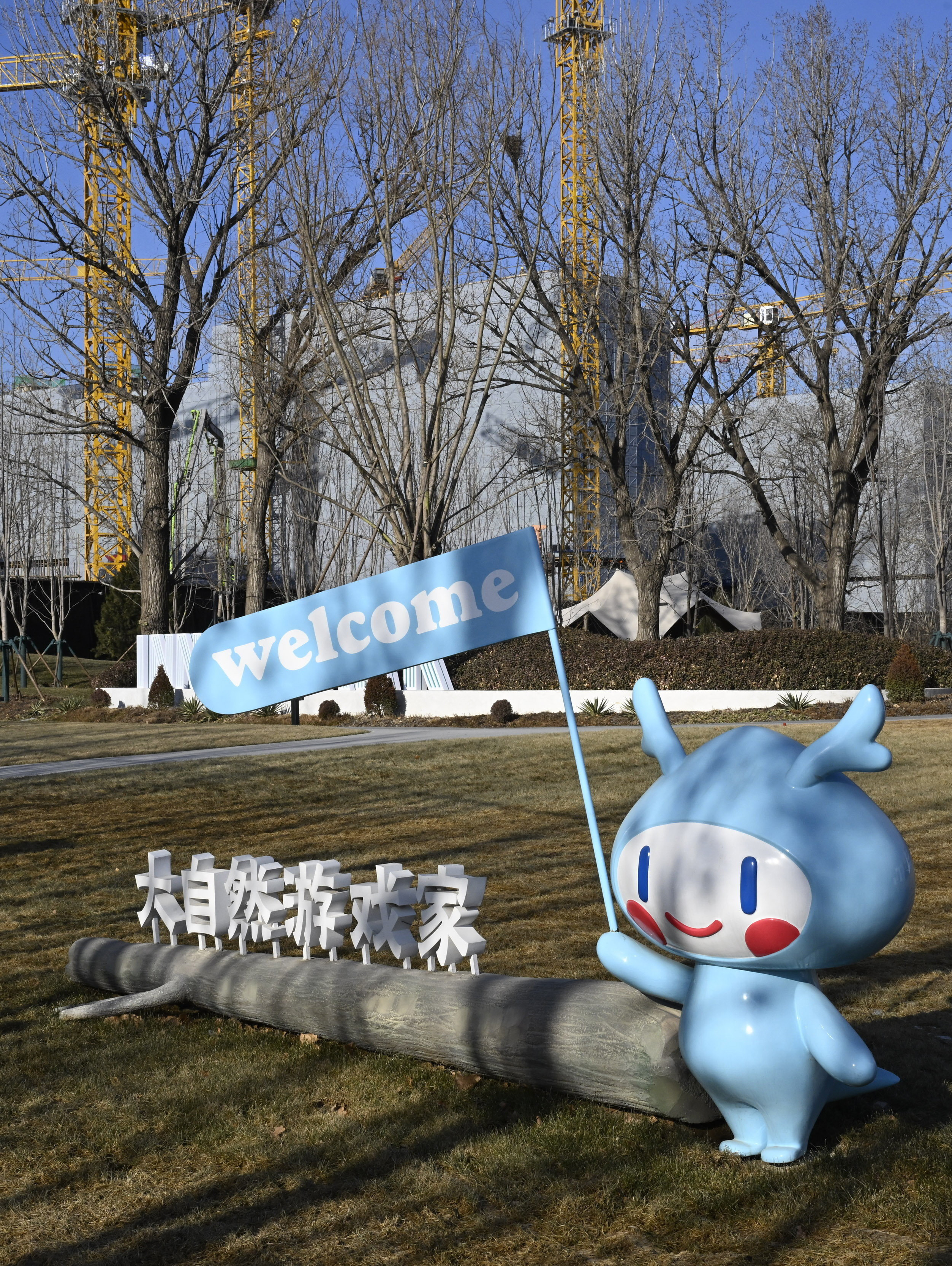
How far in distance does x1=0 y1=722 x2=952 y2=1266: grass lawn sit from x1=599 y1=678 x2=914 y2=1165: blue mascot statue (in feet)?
0.87

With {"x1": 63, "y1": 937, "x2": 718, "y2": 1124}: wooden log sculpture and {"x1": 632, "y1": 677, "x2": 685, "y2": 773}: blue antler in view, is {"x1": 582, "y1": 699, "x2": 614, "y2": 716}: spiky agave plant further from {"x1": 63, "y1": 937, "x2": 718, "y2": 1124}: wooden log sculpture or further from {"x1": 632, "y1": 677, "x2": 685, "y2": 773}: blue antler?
{"x1": 632, "y1": 677, "x2": 685, "y2": 773}: blue antler

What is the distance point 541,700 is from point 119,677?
1080 cm

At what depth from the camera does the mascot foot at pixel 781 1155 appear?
3543 millimetres

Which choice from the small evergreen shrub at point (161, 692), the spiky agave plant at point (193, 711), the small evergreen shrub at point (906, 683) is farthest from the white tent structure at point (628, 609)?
the small evergreen shrub at point (906, 683)

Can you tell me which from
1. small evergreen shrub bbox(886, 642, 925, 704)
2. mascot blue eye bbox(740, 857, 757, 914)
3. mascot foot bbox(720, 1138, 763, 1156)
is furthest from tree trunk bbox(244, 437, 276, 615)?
mascot blue eye bbox(740, 857, 757, 914)

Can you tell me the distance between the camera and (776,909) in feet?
11.3

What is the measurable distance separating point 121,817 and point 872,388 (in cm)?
1514

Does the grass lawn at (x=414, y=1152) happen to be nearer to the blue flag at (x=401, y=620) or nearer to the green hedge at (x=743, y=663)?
the blue flag at (x=401, y=620)

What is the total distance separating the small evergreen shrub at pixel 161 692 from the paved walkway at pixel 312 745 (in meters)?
7.08

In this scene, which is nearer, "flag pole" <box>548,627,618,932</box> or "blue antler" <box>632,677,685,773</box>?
"blue antler" <box>632,677,685,773</box>

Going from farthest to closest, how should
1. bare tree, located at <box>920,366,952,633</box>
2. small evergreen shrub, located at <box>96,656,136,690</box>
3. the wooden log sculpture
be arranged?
bare tree, located at <box>920,366,952,633</box> → small evergreen shrub, located at <box>96,656,136,690</box> → the wooden log sculpture

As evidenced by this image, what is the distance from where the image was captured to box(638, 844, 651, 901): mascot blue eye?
147 inches

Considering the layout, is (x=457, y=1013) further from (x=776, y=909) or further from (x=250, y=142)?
(x=250, y=142)

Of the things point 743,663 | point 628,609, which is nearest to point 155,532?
point 743,663
